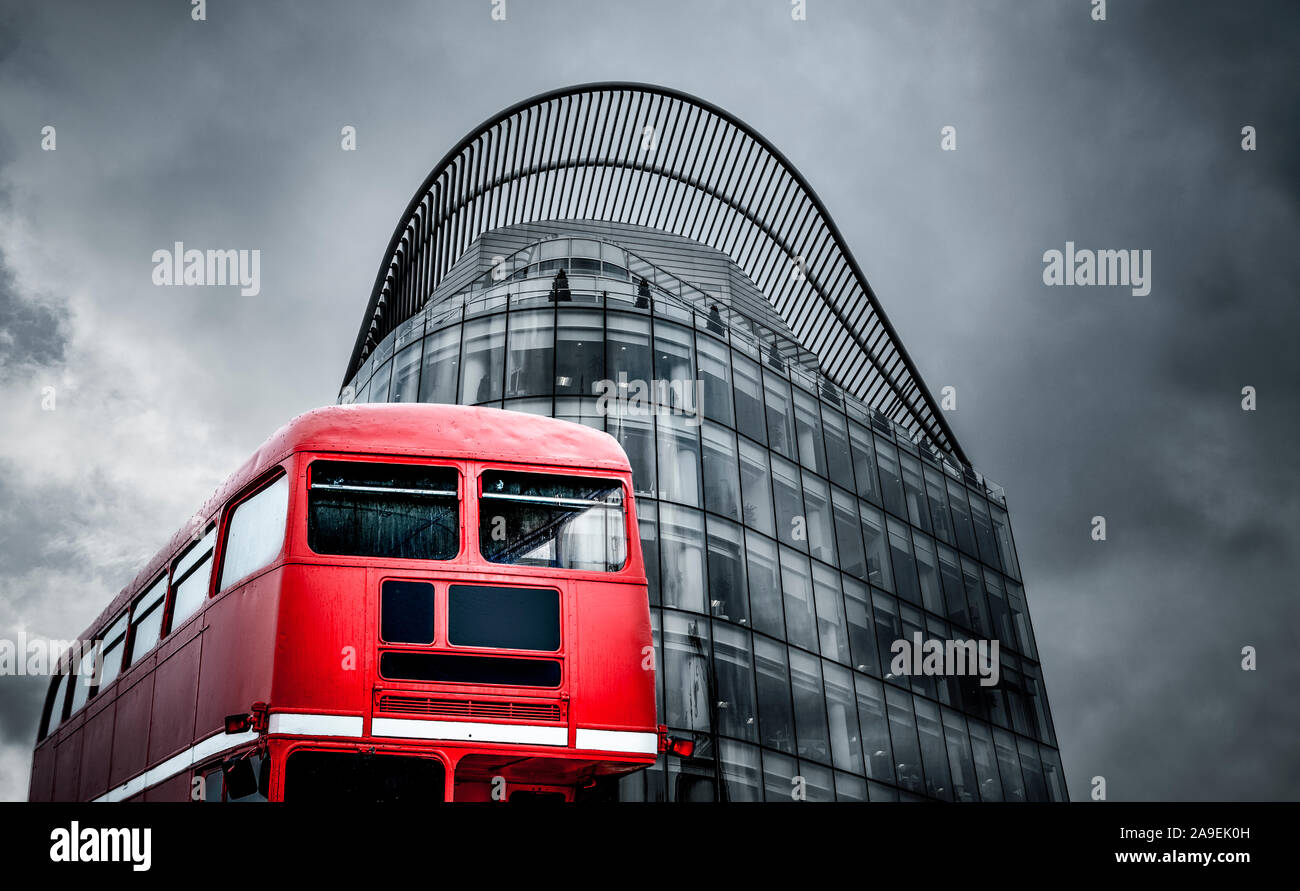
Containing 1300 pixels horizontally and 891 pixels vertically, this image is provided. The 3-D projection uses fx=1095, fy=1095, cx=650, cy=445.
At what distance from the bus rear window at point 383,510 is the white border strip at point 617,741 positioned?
5.69ft

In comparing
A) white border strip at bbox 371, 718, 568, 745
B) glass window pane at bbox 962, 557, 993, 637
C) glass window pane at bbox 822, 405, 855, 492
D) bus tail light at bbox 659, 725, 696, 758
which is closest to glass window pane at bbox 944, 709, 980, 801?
glass window pane at bbox 962, 557, 993, 637

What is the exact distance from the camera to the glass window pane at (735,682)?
2491cm

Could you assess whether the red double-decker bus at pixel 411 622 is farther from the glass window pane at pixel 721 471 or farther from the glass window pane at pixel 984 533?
the glass window pane at pixel 984 533

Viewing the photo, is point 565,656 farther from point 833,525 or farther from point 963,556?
point 963,556

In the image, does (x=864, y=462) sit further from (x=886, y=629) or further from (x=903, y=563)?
(x=886, y=629)

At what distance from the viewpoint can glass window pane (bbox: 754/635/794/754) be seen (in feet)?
84.1

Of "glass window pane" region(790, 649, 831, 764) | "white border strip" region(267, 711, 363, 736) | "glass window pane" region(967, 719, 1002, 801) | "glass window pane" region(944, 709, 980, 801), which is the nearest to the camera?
"white border strip" region(267, 711, 363, 736)

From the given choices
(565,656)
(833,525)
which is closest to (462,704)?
(565,656)

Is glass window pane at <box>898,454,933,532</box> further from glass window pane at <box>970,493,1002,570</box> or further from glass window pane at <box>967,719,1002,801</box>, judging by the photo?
glass window pane at <box>967,719,1002,801</box>

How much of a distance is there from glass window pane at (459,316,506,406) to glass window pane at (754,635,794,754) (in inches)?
363

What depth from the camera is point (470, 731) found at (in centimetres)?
793

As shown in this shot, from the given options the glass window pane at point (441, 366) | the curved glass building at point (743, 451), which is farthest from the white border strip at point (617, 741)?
the glass window pane at point (441, 366)
